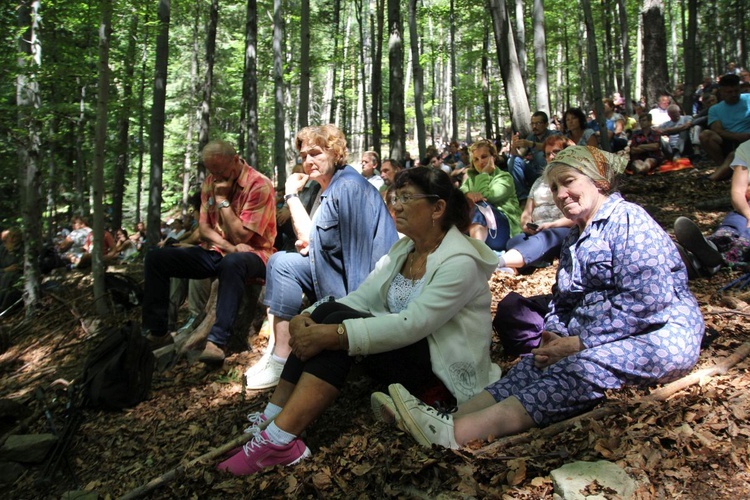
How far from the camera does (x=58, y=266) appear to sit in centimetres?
1128

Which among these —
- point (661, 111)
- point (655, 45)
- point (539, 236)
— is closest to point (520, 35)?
point (655, 45)

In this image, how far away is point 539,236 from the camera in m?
5.60

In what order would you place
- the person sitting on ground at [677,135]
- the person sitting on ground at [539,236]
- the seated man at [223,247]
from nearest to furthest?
the seated man at [223,247] < the person sitting on ground at [539,236] < the person sitting on ground at [677,135]

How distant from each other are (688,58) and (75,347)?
16.9 m

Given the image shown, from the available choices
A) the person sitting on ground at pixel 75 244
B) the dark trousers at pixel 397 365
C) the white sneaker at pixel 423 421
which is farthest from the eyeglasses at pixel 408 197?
the person sitting on ground at pixel 75 244

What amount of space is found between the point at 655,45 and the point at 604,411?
11028 mm

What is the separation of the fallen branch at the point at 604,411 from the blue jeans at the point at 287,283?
2060mm

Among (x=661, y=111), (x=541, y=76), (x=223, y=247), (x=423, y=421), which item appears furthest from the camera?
(x=661, y=111)

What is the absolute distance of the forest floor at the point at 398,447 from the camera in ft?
7.22

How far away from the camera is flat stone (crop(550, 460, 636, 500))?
6.61 ft

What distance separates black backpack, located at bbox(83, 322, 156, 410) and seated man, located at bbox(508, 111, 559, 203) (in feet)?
16.5

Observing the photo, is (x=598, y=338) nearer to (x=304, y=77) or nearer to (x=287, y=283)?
(x=287, y=283)

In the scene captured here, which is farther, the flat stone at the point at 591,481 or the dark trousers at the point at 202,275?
the dark trousers at the point at 202,275

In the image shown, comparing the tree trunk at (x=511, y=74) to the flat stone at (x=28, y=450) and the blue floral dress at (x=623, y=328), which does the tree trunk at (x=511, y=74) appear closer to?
the blue floral dress at (x=623, y=328)
